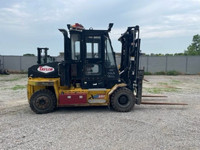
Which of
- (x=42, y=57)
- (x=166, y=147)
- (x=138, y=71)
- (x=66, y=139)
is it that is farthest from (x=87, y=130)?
(x=42, y=57)

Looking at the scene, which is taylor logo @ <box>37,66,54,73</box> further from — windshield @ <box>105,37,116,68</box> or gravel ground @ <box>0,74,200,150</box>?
windshield @ <box>105,37,116,68</box>

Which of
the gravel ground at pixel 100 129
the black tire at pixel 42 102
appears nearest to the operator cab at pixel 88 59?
the black tire at pixel 42 102

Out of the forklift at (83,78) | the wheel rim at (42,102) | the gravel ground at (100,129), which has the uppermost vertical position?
the forklift at (83,78)

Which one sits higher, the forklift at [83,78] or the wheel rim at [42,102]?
the forklift at [83,78]

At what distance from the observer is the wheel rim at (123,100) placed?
6.80 meters

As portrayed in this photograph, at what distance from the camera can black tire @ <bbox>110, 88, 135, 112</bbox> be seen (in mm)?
6741

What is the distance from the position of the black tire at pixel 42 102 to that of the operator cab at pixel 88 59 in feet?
2.28

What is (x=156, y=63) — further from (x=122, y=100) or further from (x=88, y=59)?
(x=88, y=59)

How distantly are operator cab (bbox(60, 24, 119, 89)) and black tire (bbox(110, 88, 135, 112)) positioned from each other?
0.44 metres

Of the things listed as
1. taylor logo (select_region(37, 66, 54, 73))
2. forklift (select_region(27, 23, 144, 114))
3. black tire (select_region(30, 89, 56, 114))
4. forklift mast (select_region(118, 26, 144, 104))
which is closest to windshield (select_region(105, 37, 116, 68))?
forklift (select_region(27, 23, 144, 114))

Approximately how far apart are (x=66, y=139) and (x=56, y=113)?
227 cm

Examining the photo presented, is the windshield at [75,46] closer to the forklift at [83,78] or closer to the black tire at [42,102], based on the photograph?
the forklift at [83,78]

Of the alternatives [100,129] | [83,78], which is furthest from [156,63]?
[100,129]

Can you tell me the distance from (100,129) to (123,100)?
6.53 feet
